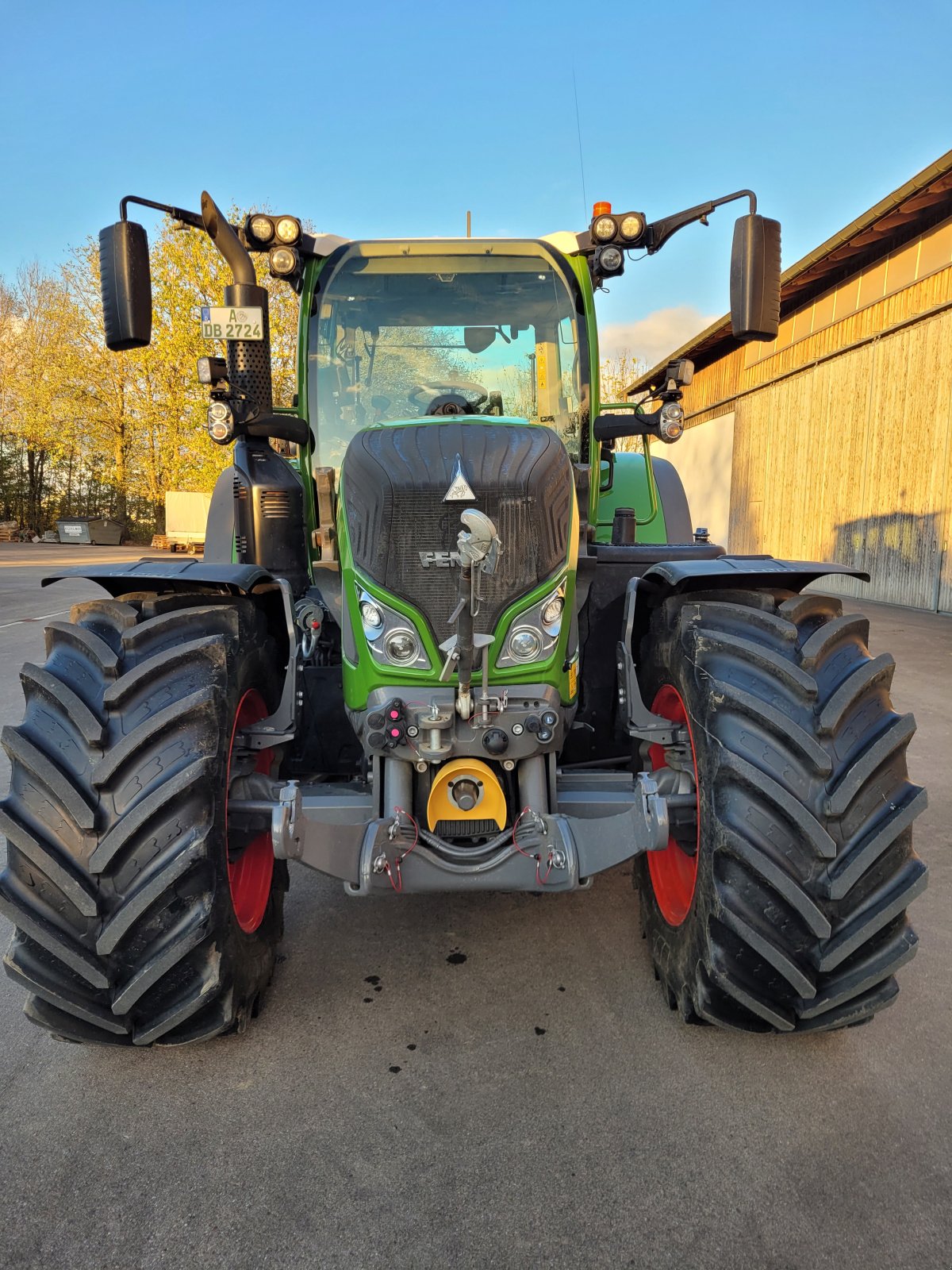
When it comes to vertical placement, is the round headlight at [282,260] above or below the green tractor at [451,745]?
above

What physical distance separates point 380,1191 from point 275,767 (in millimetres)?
1382

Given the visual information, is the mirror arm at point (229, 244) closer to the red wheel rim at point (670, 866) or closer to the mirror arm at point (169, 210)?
the mirror arm at point (169, 210)

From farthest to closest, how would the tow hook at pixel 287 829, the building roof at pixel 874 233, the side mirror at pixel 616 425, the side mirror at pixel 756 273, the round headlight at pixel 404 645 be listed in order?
the building roof at pixel 874 233, the side mirror at pixel 616 425, the side mirror at pixel 756 273, the round headlight at pixel 404 645, the tow hook at pixel 287 829

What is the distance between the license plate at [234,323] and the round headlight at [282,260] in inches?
18.6

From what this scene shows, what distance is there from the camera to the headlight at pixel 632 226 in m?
3.46

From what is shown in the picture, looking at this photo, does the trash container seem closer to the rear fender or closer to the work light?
the work light

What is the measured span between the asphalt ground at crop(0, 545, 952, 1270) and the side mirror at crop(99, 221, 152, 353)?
2.30m

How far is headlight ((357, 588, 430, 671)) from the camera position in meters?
2.48

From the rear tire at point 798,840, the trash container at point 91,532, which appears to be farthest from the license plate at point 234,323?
the trash container at point 91,532

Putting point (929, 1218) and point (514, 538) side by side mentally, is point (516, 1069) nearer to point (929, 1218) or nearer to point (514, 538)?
point (929, 1218)

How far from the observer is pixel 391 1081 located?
234cm

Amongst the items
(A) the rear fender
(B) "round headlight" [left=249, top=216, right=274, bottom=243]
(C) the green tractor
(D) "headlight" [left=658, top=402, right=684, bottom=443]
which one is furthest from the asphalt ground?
(B) "round headlight" [left=249, top=216, right=274, bottom=243]

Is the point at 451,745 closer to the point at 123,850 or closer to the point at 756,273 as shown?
the point at 123,850

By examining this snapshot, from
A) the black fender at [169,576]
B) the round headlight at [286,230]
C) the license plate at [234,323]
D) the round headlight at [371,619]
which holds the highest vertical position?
the round headlight at [286,230]
